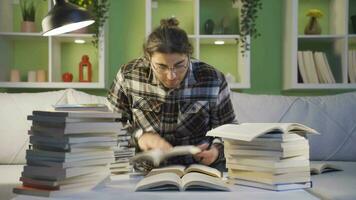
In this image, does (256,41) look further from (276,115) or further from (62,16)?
(62,16)

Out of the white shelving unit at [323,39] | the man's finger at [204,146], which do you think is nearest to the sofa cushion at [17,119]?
the man's finger at [204,146]

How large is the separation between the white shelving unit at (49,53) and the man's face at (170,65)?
1.11 m

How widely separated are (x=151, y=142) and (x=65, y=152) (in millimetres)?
541

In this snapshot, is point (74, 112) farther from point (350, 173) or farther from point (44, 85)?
point (44, 85)

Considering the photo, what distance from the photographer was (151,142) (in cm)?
176

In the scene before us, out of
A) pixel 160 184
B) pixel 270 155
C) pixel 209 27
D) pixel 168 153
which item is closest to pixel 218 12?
pixel 209 27

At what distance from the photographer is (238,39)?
3053mm

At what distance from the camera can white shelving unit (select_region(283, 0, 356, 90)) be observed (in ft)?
9.89

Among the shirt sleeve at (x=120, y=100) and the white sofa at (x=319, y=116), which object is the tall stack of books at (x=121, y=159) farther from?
the white sofa at (x=319, y=116)

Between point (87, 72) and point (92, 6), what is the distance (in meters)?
0.44

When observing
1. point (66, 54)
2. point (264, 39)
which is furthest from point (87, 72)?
point (264, 39)

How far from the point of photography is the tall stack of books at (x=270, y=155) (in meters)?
1.36

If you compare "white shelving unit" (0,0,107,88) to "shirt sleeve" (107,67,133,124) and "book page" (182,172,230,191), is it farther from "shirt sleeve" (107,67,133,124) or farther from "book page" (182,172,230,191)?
"book page" (182,172,230,191)

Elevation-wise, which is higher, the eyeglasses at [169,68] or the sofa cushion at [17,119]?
the eyeglasses at [169,68]
